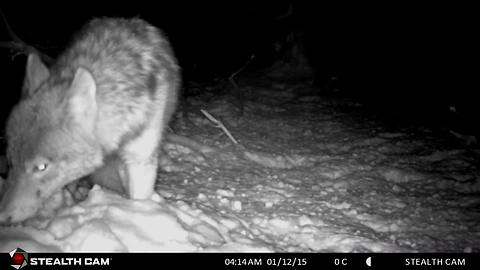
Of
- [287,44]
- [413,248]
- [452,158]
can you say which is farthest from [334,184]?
[287,44]

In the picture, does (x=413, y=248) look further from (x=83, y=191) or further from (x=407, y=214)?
(x=83, y=191)

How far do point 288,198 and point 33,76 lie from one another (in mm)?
2815

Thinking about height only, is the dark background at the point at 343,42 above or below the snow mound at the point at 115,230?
above

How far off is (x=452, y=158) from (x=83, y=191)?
5.04 meters

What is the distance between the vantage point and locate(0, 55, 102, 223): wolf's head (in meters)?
2.56

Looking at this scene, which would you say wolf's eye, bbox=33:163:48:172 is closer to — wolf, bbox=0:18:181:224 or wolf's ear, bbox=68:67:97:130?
wolf, bbox=0:18:181:224

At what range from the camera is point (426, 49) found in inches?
372

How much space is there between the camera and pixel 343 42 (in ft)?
37.6

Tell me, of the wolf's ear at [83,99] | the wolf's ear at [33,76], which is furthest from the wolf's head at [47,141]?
the wolf's ear at [33,76]

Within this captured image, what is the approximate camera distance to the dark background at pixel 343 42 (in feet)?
26.0
